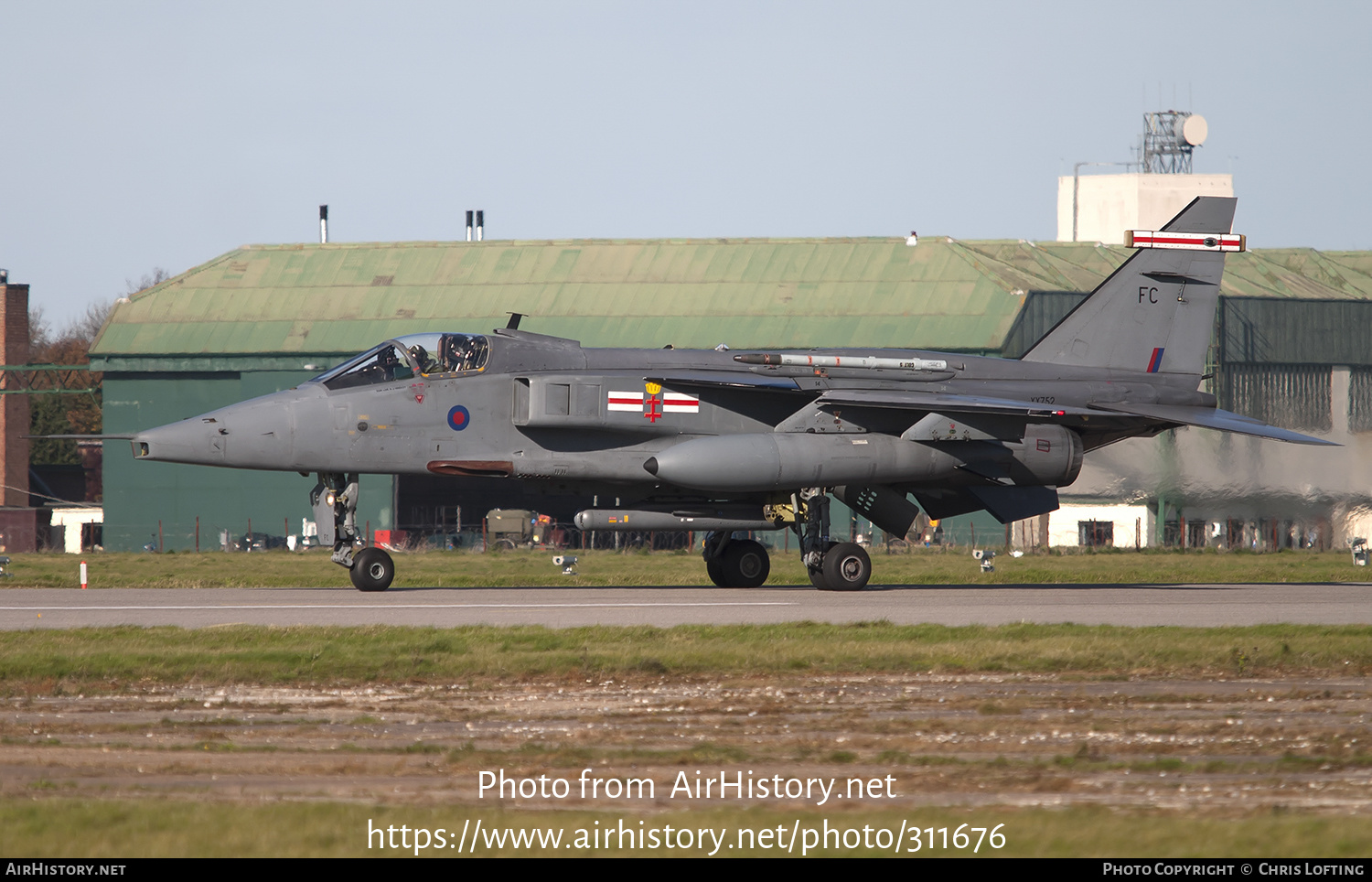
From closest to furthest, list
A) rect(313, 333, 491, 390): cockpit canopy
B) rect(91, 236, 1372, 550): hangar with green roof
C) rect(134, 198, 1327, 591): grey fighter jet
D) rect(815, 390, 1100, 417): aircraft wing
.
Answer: rect(134, 198, 1327, 591): grey fighter jet
rect(313, 333, 491, 390): cockpit canopy
rect(815, 390, 1100, 417): aircraft wing
rect(91, 236, 1372, 550): hangar with green roof

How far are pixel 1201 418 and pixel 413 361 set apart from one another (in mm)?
11184

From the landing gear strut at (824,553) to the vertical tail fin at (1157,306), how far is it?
14.8 feet

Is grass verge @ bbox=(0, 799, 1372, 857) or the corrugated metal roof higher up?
the corrugated metal roof

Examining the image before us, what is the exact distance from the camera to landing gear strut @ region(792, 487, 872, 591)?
1911cm

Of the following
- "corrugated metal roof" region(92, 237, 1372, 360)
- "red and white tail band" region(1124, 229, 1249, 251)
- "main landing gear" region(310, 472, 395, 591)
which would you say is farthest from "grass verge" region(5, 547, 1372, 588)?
"corrugated metal roof" region(92, 237, 1372, 360)

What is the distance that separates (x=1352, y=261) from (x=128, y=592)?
46.4m

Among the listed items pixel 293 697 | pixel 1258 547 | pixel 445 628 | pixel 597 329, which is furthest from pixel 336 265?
pixel 293 697

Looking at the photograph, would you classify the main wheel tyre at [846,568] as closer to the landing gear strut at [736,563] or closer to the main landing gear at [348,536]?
the landing gear strut at [736,563]

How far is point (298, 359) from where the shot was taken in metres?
45.8

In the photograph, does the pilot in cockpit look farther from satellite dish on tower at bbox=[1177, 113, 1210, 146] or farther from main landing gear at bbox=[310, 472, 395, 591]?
satellite dish on tower at bbox=[1177, 113, 1210, 146]

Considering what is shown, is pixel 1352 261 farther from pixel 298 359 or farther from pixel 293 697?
pixel 293 697

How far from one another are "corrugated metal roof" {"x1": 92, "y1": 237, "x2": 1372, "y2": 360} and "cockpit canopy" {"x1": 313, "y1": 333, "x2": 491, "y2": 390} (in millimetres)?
25268

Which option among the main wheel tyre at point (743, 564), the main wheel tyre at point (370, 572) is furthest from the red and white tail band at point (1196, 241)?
the main wheel tyre at point (370, 572)

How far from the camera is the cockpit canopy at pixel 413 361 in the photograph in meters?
18.3
